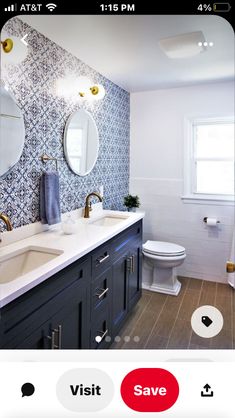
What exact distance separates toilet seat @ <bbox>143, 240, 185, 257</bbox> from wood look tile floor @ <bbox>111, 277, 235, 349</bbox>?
0.60 ft

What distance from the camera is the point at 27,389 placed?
1.32 feet

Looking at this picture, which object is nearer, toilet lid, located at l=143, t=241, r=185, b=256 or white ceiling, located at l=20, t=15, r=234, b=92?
white ceiling, located at l=20, t=15, r=234, b=92

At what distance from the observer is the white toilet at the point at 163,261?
169 centimetres

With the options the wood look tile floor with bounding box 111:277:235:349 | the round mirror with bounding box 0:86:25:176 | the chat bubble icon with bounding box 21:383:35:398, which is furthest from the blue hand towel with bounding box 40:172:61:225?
the chat bubble icon with bounding box 21:383:35:398

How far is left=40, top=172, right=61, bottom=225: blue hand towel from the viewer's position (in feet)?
4.13

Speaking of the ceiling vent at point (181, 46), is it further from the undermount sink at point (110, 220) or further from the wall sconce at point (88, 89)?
the undermount sink at point (110, 220)

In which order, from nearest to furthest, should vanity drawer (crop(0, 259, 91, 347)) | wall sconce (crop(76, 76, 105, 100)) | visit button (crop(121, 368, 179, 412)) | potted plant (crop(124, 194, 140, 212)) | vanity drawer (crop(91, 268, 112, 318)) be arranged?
1. visit button (crop(121, 368, 179, 412))
2. vanity drawer (crop(0, 259, 91, 347))
3. vanity drawer (crop(91, 268, 112, 318))
4. wall sconce (crop(76, 76, 105, 100))
5. potted plant (crop(124, 194, 140, 212))

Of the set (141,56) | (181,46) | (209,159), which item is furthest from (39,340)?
(209,159)

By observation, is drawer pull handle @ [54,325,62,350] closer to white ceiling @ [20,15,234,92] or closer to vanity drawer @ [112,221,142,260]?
vanity drawer @ [112,221,142,260]

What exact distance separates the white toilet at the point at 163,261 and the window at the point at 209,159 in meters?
0.41

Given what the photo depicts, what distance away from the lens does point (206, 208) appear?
1.84 m

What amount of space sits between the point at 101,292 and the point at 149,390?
817mm

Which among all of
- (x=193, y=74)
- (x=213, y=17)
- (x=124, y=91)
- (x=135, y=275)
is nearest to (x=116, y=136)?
(x=124, y=91)

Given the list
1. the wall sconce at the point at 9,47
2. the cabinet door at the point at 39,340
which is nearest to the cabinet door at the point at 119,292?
the cabinet door at the point at 39,340
